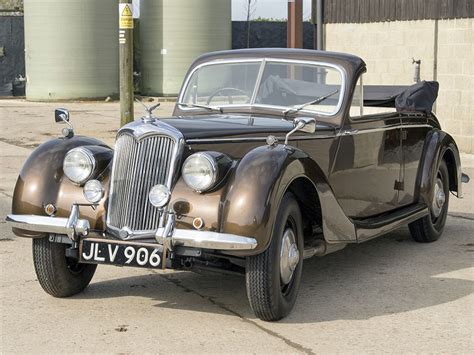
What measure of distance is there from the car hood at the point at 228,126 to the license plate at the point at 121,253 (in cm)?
77

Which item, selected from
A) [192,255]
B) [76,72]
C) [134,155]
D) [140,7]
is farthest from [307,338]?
[140,7]

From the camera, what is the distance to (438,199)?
872cm

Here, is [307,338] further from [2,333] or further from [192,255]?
[2,333]

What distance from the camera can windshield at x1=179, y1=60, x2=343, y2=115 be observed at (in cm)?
716

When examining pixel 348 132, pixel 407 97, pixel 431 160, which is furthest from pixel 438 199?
pixel 348 132

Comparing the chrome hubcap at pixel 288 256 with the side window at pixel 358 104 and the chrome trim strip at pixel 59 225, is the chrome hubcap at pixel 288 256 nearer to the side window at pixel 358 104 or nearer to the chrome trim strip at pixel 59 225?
the chrome trim strip at pixel 59 225

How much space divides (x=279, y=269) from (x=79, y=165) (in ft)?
4.97

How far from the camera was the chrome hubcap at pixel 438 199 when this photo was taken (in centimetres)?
860

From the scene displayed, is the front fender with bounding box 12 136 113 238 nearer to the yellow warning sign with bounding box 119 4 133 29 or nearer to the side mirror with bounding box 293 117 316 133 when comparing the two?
the side mirror with bounding box 293 117 316 133

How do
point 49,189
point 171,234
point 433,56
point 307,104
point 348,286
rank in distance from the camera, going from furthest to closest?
point 433,56 < point 307,104 < point 348,286 < point 49,189 < point 171,234

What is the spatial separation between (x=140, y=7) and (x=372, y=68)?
15841 millimetres

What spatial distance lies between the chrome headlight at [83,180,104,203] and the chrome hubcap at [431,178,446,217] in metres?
3.68

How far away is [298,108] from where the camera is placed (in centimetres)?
706

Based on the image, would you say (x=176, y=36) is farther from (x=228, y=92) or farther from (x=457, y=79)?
(x=228, y=92)
